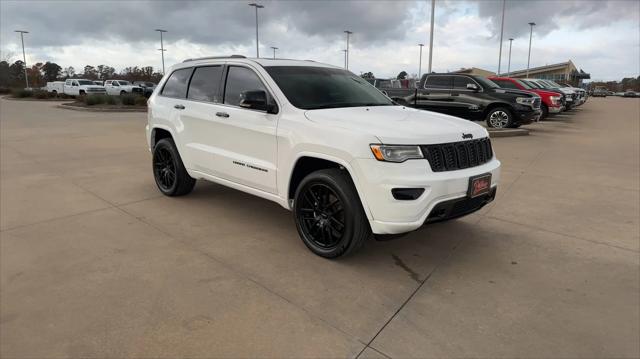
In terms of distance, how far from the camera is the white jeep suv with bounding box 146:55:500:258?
338 centimetres

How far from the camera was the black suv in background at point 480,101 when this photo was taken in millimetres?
13094

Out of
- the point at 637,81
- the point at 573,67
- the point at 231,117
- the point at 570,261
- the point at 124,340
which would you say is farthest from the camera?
the point at 637,81

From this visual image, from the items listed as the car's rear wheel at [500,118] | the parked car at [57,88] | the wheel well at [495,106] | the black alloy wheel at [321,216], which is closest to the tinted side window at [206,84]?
the black alloy wheel at [321,216]

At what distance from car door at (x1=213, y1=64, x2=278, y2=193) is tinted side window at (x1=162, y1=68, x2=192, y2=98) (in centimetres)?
83

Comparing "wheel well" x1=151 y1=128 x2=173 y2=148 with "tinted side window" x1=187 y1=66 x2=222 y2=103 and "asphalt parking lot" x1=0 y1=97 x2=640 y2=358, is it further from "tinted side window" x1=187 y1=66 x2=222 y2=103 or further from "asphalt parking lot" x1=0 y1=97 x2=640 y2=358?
"tinted side window" x1=187 y1=66 x2=222 y2=103

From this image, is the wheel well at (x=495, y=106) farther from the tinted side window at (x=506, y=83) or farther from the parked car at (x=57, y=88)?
the parked car at (x=57, y=88)

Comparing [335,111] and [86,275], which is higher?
[335,111]

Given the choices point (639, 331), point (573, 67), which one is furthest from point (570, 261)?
point (573, 67)

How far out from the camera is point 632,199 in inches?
238

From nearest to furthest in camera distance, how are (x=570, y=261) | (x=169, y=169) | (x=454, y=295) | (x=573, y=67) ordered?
(x=454, y=295)
(x=570, y=261)
(x=169, y=169)
(x=573, y=67)

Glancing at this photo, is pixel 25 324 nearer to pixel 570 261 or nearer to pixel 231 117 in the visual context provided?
pixel 231 117

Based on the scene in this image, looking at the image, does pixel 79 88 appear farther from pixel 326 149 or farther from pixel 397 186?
pixel 397 186

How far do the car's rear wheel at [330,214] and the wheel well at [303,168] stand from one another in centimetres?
16

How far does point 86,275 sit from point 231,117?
1.97m
